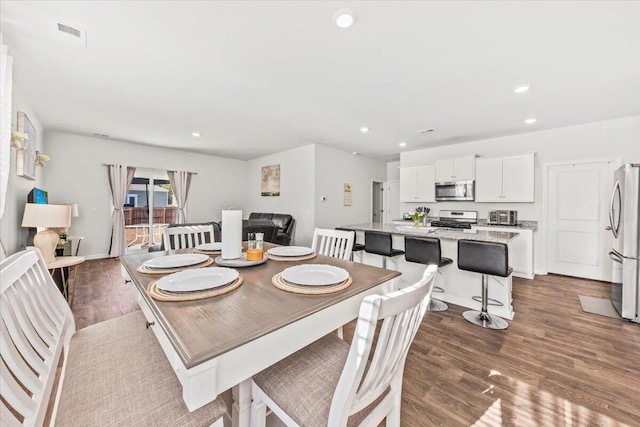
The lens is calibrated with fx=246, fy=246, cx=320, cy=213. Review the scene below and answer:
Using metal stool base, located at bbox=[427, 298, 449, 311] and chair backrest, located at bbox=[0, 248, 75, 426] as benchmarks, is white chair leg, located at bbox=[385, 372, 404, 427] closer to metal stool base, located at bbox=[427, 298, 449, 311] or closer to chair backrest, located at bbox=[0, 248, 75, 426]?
chair backrest, located at bbox=[0, 248, 75, 426]

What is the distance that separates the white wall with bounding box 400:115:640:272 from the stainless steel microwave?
0.32 metres

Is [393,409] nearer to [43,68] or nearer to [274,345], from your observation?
[274,345]

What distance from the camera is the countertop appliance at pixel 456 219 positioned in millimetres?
4672

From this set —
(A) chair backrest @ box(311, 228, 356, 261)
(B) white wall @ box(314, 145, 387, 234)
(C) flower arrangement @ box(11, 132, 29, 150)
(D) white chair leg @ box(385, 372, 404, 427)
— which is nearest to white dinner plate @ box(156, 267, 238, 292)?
(D) white chair leg @ box(385, 372, 404, 427)

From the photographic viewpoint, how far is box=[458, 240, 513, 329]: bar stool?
2.22 metres

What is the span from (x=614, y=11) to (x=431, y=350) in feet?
→ 9.17

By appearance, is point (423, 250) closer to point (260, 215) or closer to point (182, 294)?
point (182, 294)

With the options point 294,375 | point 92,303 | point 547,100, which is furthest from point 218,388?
point 547,100

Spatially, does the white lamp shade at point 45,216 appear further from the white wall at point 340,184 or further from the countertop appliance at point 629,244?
the countertop appliance at point 629,244

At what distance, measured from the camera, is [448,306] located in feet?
9.39

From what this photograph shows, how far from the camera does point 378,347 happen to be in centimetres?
75

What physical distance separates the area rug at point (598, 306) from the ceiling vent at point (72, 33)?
18.2 ft

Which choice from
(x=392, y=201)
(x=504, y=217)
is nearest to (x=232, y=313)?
(x=504, y=217)

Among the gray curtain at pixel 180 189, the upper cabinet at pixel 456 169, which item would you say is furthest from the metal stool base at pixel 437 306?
the gray curtain at pixel 180 189
